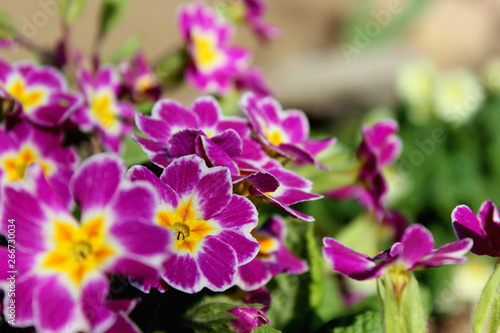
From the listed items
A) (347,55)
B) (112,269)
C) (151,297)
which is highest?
(112,269)

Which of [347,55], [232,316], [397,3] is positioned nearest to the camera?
[232,316]

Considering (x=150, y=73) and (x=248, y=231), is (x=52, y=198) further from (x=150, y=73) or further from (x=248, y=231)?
(x=150, y=73)

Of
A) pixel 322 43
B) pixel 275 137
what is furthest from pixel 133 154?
pixel 322 43

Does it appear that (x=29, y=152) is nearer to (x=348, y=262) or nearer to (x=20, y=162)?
(x=20, y=162)

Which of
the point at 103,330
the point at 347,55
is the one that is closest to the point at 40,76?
the point at 103,330

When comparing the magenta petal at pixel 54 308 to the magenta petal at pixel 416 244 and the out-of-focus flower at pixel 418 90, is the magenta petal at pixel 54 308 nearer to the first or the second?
the magenta petal at pixel 416 244

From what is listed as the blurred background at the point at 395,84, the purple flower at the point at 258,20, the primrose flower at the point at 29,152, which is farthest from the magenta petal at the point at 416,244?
the purple flower at the point at 258,20
